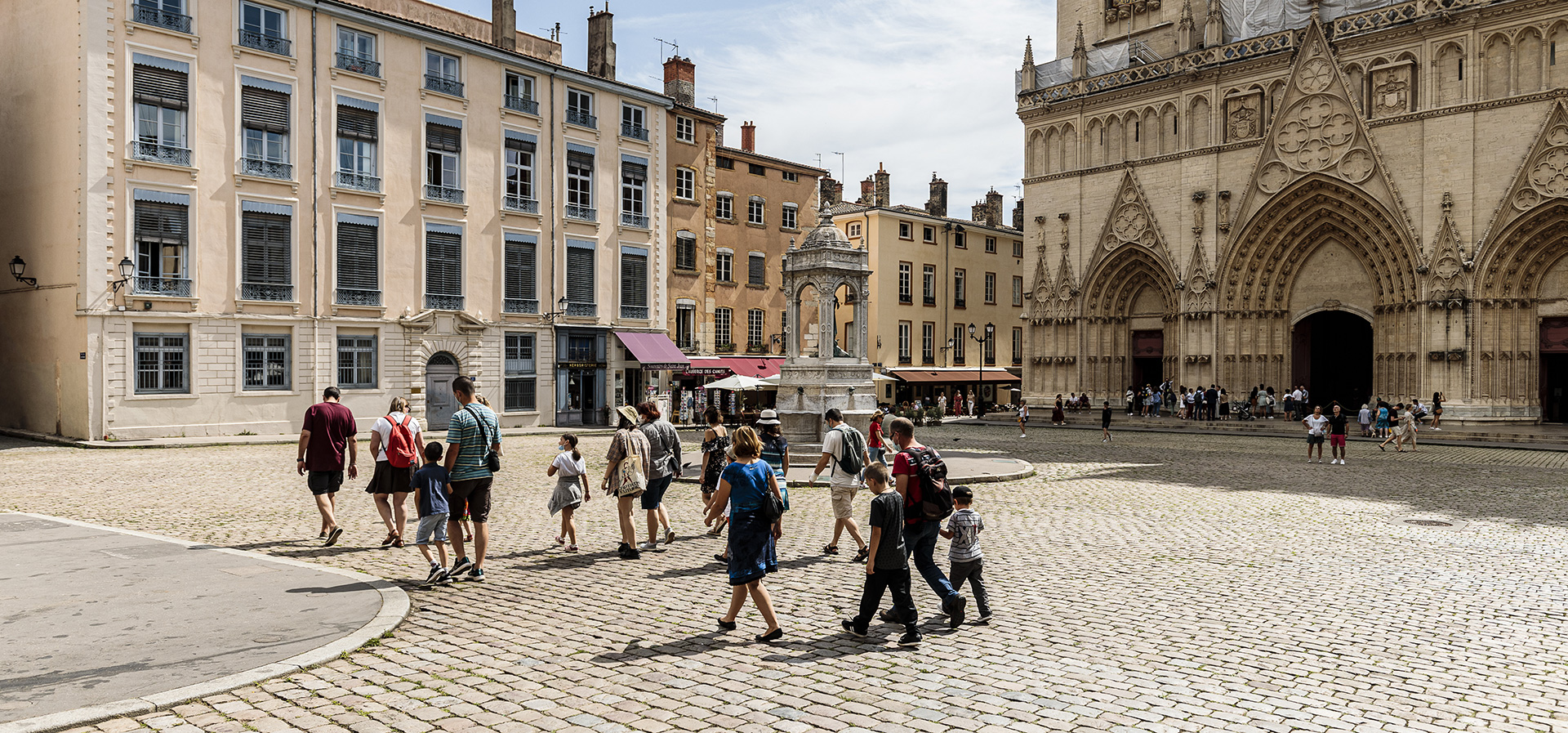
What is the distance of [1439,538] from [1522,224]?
26596 millimetres

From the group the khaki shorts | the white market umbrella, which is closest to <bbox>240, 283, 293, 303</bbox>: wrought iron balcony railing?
the white market umbrella

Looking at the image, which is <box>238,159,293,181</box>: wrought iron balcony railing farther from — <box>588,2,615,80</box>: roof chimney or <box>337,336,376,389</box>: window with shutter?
<box>588,2,615,80</box>: roof chimney

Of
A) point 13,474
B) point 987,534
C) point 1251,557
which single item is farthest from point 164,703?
point 13,474

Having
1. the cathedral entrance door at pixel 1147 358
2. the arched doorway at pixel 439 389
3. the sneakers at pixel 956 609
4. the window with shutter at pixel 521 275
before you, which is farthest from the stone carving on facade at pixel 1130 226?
the sneakers at pixel 956 609

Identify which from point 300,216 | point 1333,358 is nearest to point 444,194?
point 300,216

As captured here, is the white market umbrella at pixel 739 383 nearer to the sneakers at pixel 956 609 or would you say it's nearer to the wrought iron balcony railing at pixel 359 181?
the wrought iron balcony railing at pixel 359 181

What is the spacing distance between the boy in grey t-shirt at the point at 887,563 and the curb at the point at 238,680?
11.6 ft

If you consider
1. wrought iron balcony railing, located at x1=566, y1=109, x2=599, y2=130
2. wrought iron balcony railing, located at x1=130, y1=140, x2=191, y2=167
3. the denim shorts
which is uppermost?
wrought iron balcony railing, located at x1=566, y1=109, x2=599, y2=130

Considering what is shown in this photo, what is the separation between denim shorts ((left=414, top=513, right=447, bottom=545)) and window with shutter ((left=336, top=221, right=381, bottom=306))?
24.8 m

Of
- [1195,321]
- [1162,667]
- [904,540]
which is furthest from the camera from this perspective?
[1195,321]

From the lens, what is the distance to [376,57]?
32438mm

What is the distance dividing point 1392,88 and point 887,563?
36.5m

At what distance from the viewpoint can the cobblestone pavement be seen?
5.67m

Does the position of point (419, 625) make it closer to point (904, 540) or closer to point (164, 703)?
point (164, 703)
